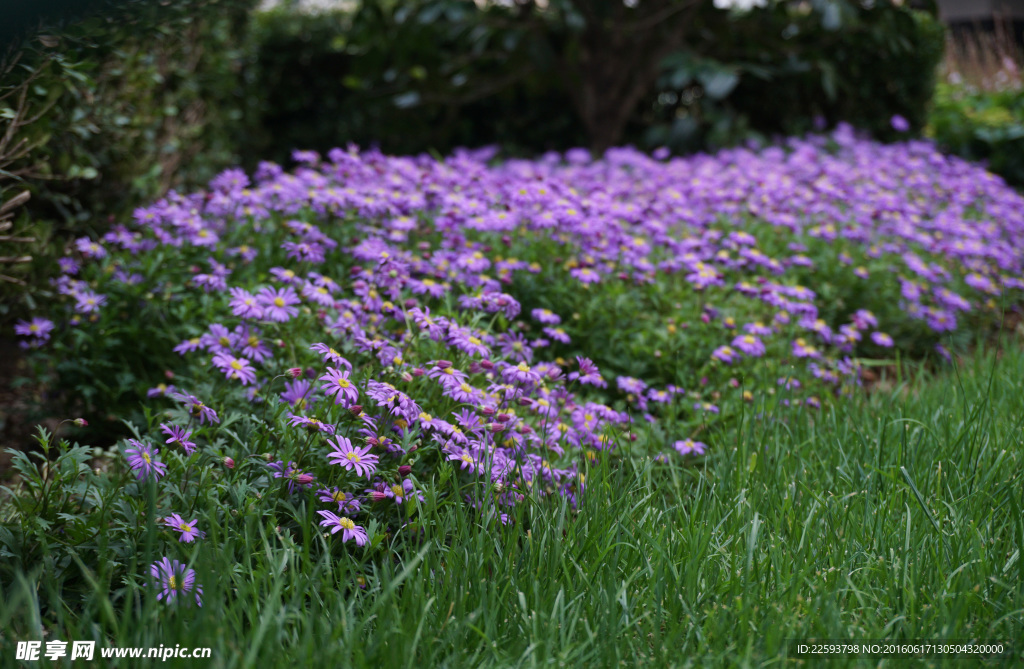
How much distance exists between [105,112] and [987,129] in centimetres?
728

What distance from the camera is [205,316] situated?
8.70ft

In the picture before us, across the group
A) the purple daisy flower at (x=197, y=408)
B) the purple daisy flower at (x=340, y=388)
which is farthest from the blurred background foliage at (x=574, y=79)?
the purple daisy flower at (x=340, y=388)

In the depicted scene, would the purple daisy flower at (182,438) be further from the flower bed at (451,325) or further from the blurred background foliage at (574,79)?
the blurred background foliage at (574,79)

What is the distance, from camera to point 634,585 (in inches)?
68.6

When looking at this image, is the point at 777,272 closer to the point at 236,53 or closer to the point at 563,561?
the point at 563,561

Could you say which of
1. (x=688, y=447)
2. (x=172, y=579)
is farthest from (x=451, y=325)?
(x=172, y=579)

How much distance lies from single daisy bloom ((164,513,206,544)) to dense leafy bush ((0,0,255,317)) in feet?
4.06

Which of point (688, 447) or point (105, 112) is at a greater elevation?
point (105, 112)

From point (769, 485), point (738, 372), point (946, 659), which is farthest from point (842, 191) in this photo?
point (946, 659)

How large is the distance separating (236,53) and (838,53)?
5729 mm

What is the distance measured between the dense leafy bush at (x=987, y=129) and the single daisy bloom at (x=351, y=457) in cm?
695

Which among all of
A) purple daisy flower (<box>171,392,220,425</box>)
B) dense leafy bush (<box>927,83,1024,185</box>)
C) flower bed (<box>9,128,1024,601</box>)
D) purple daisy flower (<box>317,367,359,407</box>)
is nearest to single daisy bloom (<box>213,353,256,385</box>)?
flower bed (<box>9,128,1024,601</box>)

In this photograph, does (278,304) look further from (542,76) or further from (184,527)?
(542,76)

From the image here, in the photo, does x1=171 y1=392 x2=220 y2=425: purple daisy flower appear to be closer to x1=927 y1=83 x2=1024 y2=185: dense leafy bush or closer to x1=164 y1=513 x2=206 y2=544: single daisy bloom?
x1=164 y1=513 x2=206 y2=544: single daisy bloom
